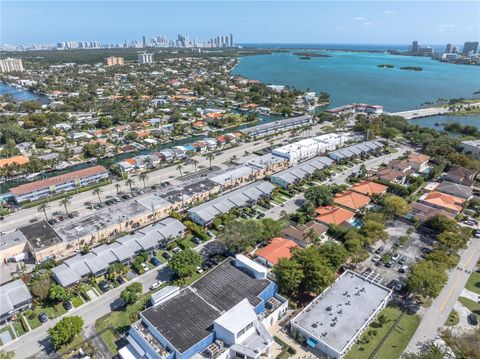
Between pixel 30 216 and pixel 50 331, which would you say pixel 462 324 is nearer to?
pixel 50 331

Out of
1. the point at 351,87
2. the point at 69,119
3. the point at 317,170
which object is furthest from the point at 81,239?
the point at 351,87

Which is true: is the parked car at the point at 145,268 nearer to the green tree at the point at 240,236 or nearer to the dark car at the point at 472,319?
the green tree at the point at 240,236

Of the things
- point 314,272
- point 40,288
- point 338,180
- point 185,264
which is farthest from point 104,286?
point 338,180

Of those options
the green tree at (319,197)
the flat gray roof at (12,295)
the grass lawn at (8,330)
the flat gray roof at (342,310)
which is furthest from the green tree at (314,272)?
the flat gray roof at (12,295)

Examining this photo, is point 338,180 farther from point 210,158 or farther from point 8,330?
point 8,330

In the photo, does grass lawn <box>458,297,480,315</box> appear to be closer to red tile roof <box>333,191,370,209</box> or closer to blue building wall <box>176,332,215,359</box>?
red tile roof <box>333,191,370,209</box>

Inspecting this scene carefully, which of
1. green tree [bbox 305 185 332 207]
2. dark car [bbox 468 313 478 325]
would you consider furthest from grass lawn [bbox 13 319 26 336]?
dark car [bbox 468 313 478 325]
